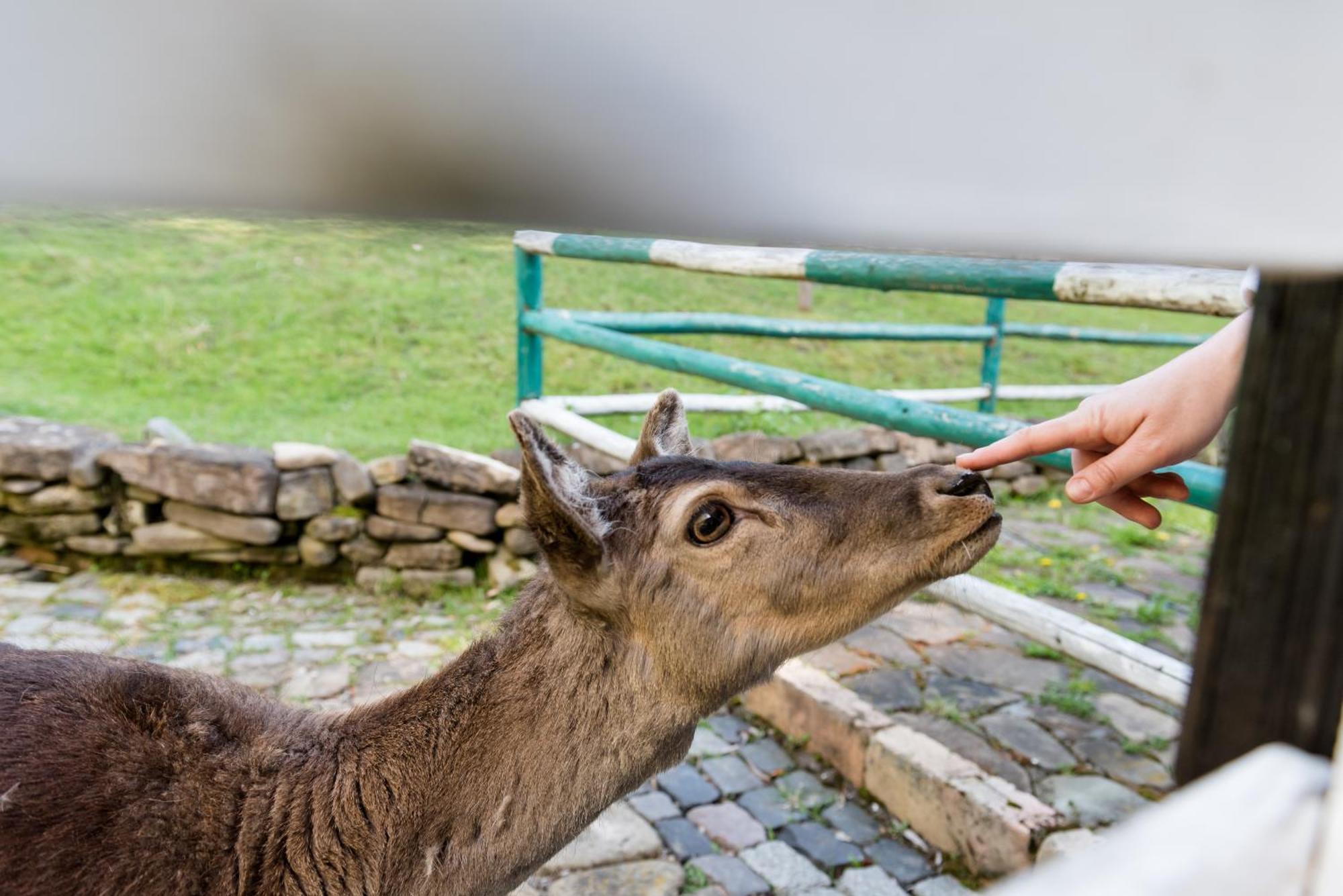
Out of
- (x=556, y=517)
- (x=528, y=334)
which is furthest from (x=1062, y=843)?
(x=528, y=334)

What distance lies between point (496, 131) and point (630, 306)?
10736 mm

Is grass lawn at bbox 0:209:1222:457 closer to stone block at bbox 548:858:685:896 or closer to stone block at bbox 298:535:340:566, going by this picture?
stone block at bbox 298:535:340:566

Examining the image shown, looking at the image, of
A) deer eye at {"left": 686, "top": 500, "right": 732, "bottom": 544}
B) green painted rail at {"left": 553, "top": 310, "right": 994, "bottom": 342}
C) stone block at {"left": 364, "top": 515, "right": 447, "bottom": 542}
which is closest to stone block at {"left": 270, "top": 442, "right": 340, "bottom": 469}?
stone block at {"left": 364, "top": 515, "right": 447, "bottom": 542}

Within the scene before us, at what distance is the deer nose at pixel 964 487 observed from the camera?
6.44ft

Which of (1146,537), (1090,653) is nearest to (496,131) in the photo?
(1090,653)

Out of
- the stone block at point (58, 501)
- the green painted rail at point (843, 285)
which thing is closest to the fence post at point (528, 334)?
the green painted rail at point (843, 285)

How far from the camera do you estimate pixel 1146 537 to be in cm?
731

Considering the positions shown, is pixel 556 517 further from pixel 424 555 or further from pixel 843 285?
pixel 424 555

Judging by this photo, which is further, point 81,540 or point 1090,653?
point 81,540

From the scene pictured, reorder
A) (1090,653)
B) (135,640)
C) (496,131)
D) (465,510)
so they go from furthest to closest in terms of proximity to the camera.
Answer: (465,510) < (135,640) < (1090,653) < (496,131)

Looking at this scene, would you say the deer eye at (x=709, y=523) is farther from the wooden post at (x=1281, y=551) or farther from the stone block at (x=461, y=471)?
the stone block at (x=461, y=471)

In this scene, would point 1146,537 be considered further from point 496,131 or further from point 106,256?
point 106,256

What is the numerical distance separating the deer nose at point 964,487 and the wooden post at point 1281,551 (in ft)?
4.17

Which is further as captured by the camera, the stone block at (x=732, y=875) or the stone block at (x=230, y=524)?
the stone block at (x=230, y=524)
